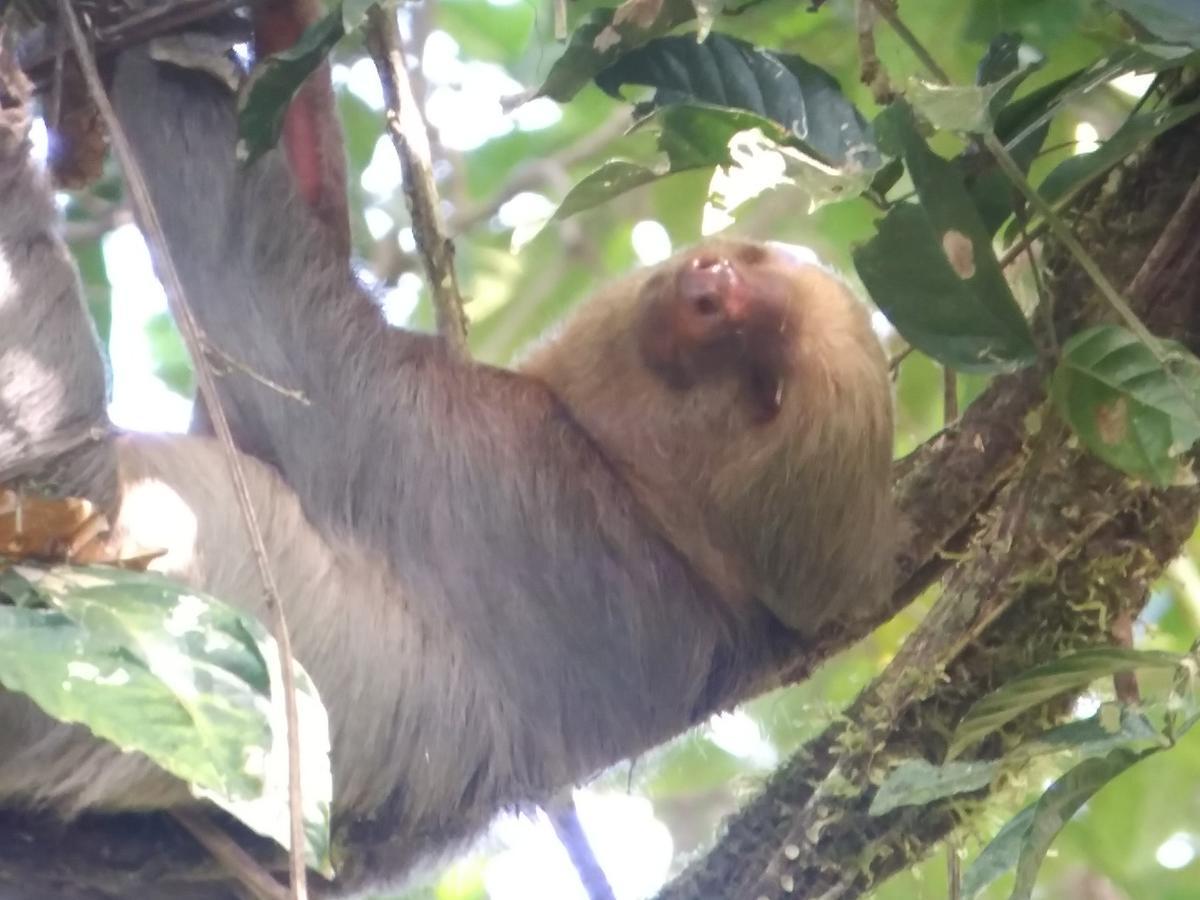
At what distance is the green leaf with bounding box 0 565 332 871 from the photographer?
1.84 metres

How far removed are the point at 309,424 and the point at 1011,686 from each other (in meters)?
1.49

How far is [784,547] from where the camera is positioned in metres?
3.24

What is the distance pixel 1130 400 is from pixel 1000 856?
81 cm

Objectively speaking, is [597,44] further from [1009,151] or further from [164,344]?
[164,344]

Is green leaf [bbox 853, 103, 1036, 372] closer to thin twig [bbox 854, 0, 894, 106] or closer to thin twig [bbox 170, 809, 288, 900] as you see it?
thin twig [bbox 854, 0, 894, 106]

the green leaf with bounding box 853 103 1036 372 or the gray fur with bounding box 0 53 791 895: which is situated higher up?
the green leaf with bounding box 853 103 1036 372

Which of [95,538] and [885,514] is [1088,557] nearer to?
[885,514]

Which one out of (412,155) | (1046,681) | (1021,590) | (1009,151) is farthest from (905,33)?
(1046,681)

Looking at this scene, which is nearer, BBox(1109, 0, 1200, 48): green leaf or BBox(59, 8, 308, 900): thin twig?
BBox(59, 8, 308, 900): thin twig

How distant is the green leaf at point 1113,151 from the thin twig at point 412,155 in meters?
1.27

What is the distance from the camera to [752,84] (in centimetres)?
287

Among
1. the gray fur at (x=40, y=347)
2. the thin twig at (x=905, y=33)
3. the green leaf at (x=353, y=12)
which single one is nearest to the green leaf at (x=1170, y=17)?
the thin twig at (x=905, y=33)

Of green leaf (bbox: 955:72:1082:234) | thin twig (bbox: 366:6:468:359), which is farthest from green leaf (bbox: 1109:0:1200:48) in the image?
thin twig (bbox: 366:6:468:359)

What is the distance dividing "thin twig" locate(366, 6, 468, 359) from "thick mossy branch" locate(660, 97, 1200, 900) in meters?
1.25
